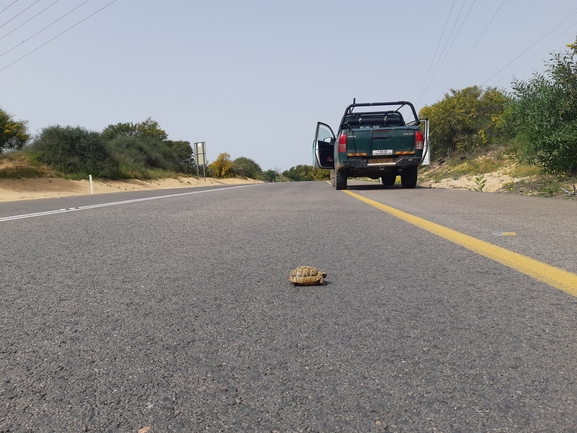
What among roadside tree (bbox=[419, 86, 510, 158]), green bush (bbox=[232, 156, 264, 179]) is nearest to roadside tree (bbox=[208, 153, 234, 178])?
green bush (bbox=[232, 156, 264, 179])

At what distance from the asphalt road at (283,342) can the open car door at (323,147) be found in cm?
1155

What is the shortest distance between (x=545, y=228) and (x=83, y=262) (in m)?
4.27

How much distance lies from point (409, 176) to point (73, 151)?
78.2ft

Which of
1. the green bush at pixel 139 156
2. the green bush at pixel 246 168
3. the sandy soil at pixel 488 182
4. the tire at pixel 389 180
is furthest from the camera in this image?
the green bush at pixel 246 168

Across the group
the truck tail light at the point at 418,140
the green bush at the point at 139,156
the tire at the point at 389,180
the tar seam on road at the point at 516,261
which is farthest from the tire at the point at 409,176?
the green bush at the point at 139,156

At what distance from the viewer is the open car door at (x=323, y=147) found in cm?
1499

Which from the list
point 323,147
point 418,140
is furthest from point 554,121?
point 323,147

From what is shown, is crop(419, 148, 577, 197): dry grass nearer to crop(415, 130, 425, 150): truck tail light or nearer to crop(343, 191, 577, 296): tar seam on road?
crop(415, 130, 425, 150): truck tail light

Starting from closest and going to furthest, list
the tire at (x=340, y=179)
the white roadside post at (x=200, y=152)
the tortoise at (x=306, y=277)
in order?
the tortoise at (x=306, y=277) < the tire at (x=340, y=179) < the white roadside post at (x=200, y=152)

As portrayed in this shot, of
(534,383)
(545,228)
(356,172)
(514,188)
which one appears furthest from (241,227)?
(514,188)

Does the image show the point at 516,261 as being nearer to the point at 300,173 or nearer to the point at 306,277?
the point at 306,277

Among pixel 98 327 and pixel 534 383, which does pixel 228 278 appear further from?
pixel 534 383

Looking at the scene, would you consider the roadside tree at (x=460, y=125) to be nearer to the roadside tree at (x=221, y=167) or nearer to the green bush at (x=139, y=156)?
the green bush at (x=139, y=156)

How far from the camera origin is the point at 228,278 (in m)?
2.87
